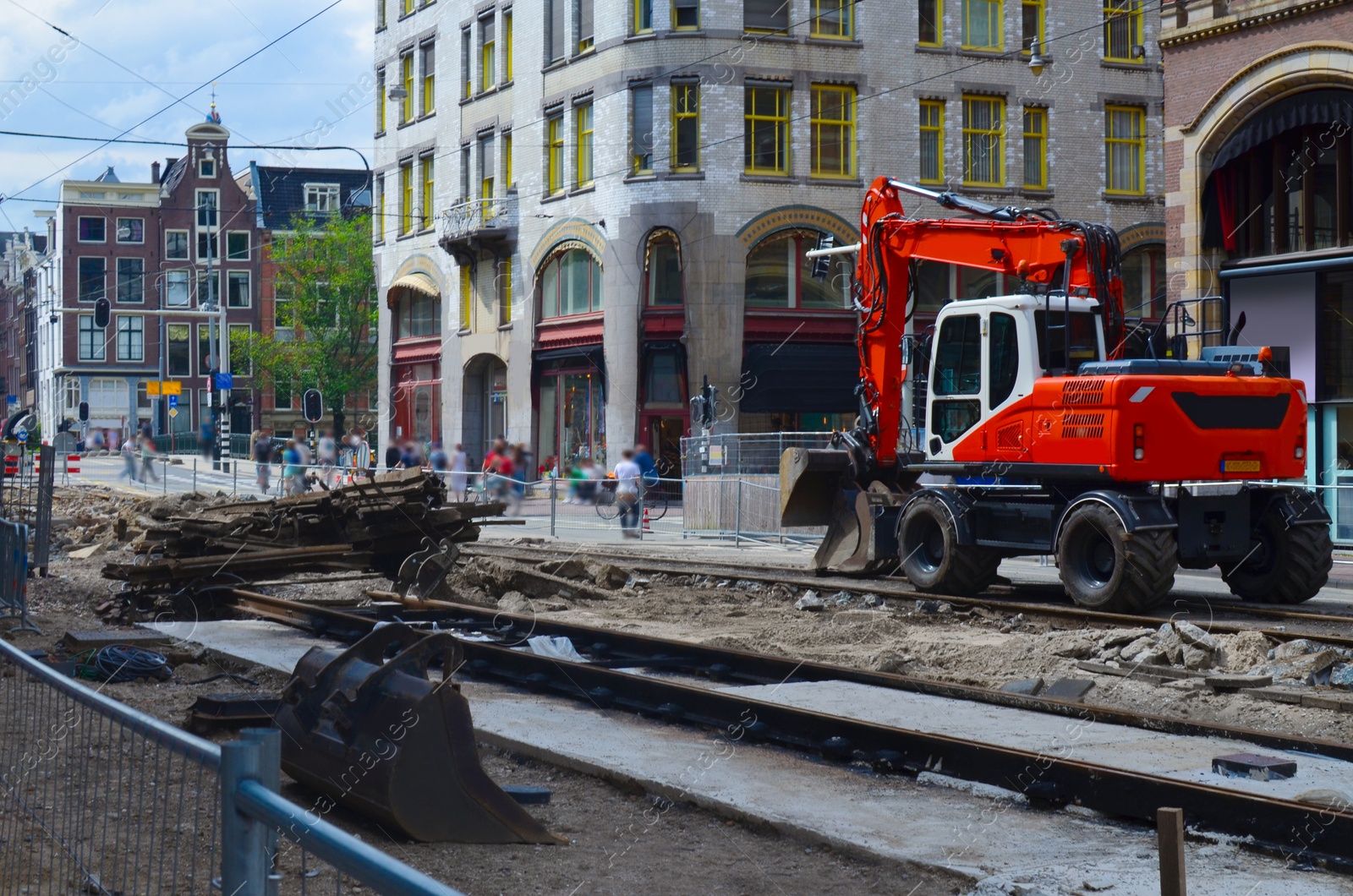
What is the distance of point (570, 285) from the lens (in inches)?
1612

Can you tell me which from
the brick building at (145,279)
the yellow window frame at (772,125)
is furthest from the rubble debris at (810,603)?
the brick building at (145,279)

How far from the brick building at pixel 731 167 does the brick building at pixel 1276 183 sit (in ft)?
38.0

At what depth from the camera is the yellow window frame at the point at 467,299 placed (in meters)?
44.8

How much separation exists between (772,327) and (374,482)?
23.2 m

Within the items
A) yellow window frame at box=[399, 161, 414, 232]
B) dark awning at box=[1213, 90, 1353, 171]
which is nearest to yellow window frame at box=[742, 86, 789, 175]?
yellow window frame at box=[399, 161, 414, 232]

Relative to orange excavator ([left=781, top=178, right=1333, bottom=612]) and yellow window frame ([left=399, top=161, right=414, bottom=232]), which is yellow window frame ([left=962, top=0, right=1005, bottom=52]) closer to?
yellow window frame ([left=399, top=161, right=414, bottom=232])

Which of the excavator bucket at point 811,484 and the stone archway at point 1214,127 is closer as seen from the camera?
the excavator bucket at point 811,484

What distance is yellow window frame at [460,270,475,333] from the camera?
4478 cm

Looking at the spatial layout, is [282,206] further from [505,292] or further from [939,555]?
[939,555]

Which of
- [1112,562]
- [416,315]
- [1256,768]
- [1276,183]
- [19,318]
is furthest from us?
[19,318]

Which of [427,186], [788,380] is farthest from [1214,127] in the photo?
[427,186]

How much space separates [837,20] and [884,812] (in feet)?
113

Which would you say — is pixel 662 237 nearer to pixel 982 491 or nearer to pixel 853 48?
pixel 853 48

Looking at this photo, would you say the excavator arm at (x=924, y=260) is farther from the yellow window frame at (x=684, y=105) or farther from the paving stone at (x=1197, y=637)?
the yellow window frame at (x=684, y=105)
